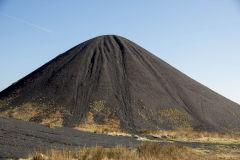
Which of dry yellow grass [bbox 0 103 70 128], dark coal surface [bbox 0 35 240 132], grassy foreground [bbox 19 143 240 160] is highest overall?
dark coal surface [bbox 0 35 240 132]

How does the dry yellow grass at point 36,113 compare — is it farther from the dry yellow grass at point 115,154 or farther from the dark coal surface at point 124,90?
the dry yellow grass at point 115,154

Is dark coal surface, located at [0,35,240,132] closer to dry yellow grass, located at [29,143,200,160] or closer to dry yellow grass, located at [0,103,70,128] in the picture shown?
dry yellow grass, located at [0,103,70,128]

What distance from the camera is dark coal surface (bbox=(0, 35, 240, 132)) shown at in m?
55.6

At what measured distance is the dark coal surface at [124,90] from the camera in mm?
55594

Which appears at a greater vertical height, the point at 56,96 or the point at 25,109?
the point at 56,96

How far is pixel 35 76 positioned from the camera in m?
69.4

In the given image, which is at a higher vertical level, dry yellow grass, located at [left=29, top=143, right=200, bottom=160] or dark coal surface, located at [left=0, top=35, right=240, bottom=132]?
dark coal surface, located at [left=0, top=35, right=240, bottom=132]

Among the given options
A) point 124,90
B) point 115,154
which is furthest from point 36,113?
point 115,154

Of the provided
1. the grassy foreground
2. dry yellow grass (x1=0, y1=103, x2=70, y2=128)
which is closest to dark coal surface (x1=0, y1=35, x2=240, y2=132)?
dry yellow grass (x1=0, y1=103, x2=70, y2=128)

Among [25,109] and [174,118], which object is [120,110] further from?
[25,109]

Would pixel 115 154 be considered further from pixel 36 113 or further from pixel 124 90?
pixel 124 90

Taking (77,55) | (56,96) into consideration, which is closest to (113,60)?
(77,55)

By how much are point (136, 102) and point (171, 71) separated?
24.3m

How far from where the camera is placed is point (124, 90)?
6216 cm
